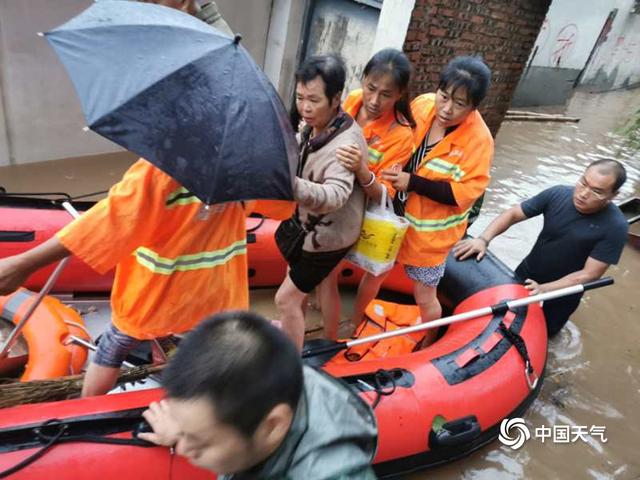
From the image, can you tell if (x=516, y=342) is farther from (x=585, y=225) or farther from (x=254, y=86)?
(x=254, y=86)

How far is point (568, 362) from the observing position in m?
3.35

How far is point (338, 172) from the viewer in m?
1.68

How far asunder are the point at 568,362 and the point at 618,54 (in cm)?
1555

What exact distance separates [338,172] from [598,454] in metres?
2.35

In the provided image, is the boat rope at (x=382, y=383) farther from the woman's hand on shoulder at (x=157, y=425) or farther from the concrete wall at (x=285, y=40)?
the concrete wall at (x=285, y=40)

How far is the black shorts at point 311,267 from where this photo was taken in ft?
6.55

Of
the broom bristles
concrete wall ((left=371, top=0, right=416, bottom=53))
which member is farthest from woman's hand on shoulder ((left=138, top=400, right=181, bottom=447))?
concrete wall ((left=371, top=0, right=416, bottom=53))

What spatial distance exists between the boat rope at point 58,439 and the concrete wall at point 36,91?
3.70 m

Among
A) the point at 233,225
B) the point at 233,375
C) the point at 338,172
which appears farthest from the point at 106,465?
the point at 338,172

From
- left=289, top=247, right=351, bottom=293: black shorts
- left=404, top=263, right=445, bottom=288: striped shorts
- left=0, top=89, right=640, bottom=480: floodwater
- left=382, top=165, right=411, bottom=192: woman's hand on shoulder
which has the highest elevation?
left=382, top=165, right=411, bottom=192: woman's hand on shoulder

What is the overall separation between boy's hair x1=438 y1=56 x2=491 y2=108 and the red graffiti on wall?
11088mm

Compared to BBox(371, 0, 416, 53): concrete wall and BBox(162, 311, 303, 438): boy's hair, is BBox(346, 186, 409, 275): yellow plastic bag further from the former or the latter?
BBox(371, 0, 416, 53): concrete wall

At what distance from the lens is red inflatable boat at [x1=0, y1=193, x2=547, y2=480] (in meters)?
1.50

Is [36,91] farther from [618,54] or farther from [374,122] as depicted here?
[618,54]
